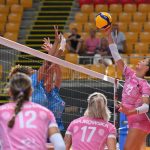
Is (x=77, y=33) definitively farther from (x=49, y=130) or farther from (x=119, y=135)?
(x=49, y=130)

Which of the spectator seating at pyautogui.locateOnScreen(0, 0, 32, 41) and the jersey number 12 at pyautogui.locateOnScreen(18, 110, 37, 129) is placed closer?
the jersey number 12 at pyautogui.locateOnScreen(18, 110, 37, 129)

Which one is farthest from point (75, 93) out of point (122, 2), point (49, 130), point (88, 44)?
point (49, 130)

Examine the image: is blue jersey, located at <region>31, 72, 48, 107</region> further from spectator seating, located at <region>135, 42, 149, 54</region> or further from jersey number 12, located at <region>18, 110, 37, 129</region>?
spectator seating, located at <region>135, 42, 149, 54</region>

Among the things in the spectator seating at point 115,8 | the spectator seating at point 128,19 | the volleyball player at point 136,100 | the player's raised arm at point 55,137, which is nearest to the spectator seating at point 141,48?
the spectator seating at point 128,19

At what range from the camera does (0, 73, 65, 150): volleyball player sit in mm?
4316

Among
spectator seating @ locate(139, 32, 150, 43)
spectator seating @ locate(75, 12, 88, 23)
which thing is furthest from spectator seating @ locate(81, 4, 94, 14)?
spectator seating @ locate(139, 32, 150, 43)

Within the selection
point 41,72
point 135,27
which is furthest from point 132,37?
point 41,72

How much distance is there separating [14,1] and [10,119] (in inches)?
586

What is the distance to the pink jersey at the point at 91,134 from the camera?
5613 mm

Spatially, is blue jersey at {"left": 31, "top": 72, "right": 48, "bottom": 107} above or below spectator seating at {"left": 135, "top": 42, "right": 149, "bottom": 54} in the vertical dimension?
below

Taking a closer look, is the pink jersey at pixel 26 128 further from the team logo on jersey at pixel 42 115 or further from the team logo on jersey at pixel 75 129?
the team logo on jersey at pixel 75 129

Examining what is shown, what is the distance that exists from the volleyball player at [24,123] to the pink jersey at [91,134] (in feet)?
4.08

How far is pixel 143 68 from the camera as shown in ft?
24.5

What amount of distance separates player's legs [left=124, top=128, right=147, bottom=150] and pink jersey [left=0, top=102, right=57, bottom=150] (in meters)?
3.17
